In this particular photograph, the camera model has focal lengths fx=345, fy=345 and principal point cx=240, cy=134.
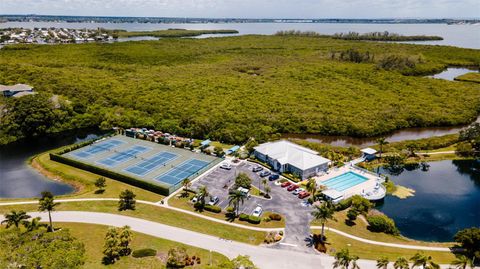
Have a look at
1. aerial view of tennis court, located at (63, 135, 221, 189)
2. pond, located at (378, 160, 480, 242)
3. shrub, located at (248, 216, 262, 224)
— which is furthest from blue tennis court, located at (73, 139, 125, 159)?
pond, located at (378, 160, 480, 242)

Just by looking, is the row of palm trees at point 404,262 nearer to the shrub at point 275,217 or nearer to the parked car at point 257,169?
the shrub at point 275,217

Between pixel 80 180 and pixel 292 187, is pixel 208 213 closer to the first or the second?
pixel 292 187

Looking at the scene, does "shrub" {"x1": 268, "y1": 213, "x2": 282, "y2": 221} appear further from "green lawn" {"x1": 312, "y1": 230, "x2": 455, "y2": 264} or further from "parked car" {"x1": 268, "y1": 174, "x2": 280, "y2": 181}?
"parked car" {"x1": 268, "y1": 174, "x2": 280, "y2": 181}

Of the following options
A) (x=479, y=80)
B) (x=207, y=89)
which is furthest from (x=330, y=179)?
(x=479, y=80)

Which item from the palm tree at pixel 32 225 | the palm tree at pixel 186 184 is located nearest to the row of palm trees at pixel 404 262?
the palm tree at pixel 186 184

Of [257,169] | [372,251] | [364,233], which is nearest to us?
[372,251]

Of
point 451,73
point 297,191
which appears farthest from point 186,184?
point 451,73
